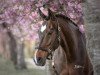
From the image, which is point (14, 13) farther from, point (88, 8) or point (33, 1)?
point (88, 8)

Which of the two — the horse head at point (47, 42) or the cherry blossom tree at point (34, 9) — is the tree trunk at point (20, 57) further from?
the horse head at point (47, 42)

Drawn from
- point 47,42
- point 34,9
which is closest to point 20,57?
point 34,9

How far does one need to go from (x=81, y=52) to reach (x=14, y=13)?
13.9 ft

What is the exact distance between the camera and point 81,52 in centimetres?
1143

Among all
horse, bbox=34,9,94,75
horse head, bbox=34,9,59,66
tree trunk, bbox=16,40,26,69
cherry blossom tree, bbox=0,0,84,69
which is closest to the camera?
horse head, bbox=34,9,59,66

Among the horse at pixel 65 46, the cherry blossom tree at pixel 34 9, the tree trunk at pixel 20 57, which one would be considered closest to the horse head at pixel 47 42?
the horse at pixel 65 46

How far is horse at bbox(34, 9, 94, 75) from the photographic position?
408 inches

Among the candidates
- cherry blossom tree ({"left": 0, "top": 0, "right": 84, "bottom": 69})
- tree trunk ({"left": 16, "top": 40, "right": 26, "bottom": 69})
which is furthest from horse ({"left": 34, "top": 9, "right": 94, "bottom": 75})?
tree trunk ({"left": 16, "top": 40, "right": 26, "bottom": 69})

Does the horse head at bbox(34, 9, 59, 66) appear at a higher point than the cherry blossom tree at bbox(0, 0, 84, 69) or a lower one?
higher

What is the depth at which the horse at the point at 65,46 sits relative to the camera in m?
10.4

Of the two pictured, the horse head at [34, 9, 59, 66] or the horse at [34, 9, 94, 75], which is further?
the horse at [34, 9, 94, 75]

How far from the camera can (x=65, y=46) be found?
11070mm

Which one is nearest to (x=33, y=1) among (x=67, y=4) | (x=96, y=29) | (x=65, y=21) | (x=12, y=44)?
(x=67, y=4)

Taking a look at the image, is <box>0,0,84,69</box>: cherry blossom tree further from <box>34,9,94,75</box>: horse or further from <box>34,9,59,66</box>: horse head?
<box>34,9,59,66</box>: horse head
